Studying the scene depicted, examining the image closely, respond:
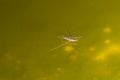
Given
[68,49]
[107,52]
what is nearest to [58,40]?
[68,49]

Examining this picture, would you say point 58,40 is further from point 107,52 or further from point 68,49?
point 107,52

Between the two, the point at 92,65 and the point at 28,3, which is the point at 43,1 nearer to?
the point at 28,3

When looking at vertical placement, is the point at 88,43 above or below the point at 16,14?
below

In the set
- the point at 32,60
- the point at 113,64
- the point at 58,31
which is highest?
the point at 58,31

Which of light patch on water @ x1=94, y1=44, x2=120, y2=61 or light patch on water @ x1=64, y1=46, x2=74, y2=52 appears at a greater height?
light patch on water @ x1=64, y1=46, x2=74, y2=52

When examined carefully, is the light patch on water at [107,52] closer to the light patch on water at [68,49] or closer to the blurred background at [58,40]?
the blurred background at [58,40]

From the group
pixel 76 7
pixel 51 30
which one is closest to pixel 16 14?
pixel 51 30

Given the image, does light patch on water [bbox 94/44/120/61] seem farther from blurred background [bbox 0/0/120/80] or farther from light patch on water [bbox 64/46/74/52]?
light patch on water [bbox 64/46/74/52]

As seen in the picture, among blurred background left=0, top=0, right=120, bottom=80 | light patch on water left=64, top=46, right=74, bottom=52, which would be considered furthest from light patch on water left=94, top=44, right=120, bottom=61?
light patch on water left=64, top=46, right=74, bottom=52
